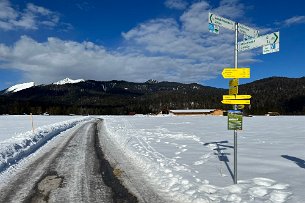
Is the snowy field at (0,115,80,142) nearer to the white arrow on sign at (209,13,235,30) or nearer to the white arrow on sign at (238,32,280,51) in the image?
the white arrow on sign at (209,13,235,30)

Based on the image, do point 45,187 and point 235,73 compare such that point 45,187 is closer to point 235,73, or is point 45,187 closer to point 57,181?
point 57,181

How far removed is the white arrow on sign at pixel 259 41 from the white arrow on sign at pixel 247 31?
15.1 inches

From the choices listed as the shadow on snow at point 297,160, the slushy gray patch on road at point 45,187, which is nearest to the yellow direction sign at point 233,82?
the shadow on snow at point 297,160

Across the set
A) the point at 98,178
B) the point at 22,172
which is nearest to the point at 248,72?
the point at 98,178

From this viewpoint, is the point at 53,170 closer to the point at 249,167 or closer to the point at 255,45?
the point at 249,167

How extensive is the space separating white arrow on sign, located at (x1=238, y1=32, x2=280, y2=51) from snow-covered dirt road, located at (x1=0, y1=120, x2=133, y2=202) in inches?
203

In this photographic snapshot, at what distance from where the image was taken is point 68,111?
18212 centimetres

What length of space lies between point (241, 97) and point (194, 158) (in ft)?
19.5

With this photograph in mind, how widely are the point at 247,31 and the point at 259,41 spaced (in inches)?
29.2

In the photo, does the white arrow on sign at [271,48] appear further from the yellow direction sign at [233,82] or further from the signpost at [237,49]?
the yellow direction sign at [233,82]

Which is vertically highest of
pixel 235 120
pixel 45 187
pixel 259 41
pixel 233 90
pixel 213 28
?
pixel 213 28

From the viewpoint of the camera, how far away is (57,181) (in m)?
10.1

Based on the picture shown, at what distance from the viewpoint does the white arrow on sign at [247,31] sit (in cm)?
919

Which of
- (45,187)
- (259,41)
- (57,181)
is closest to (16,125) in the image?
(57,181)
